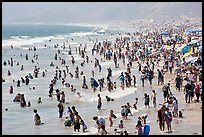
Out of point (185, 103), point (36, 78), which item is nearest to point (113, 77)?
point (36, 78)

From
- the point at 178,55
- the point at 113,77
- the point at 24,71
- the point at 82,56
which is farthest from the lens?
the point at 82,56

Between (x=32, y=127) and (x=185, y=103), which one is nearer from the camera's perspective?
(x=32, y=127)

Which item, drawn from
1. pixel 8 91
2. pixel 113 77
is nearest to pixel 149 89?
pixel 113 77

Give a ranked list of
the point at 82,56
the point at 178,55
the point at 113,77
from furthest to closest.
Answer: the point at 82,56 → the point at 178,55 → the point at 113,77

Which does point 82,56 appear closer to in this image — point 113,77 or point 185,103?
point 113,77

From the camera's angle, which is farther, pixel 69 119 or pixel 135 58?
pixel 135 58

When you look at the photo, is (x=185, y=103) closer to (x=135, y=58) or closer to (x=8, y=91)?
(x=8, y=91)

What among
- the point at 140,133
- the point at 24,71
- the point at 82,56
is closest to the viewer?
the point at 140,133

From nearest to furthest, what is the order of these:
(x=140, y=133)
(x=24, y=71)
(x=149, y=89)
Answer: (x=140, y=133)
(x=149, y=89)
(x=24, y=71)
